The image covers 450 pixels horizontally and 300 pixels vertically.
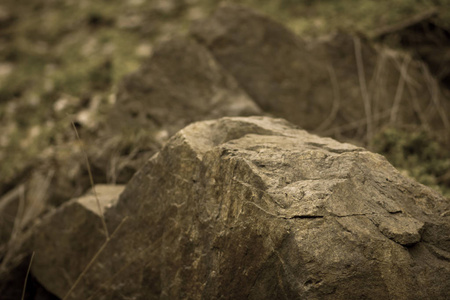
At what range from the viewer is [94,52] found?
468cm

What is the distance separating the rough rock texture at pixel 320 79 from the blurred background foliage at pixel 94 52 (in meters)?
0.29

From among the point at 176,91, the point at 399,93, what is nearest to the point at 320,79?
the point at 399,93

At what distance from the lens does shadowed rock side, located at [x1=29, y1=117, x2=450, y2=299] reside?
117cm

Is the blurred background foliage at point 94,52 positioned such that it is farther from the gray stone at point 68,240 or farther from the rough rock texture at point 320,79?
the gray stone at point 68,240

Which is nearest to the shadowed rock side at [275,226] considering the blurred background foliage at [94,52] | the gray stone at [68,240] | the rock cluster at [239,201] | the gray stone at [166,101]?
the rock cluster at [239,201]

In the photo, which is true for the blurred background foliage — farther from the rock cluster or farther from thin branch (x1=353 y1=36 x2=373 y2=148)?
A: the rock cluster

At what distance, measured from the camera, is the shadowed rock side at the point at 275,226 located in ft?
3.83

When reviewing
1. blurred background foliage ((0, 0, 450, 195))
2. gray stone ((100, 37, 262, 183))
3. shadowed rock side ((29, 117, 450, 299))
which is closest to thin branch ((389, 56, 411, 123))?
blurred background foliage ((0, 0, 450, 195))

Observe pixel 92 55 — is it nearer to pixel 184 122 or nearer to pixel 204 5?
pixel 204 5

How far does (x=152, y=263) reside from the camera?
159cm

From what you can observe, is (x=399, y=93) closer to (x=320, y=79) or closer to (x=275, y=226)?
(x=320, y=79)

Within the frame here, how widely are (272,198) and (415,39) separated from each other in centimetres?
279

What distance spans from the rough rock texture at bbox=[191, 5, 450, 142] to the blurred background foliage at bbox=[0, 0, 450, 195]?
0.29 meters

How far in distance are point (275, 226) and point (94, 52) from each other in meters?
4.23
